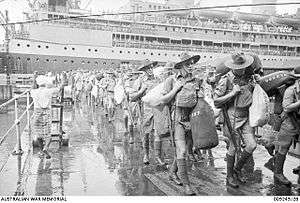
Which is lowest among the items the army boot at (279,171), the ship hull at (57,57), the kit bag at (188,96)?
the army boot at (279,171)

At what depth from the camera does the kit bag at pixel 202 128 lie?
397 cm

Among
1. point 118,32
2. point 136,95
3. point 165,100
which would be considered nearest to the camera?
point 165,100

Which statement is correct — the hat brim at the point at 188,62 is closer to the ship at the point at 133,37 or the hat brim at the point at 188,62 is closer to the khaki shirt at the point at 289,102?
the khaki shirt at the point at 289,102

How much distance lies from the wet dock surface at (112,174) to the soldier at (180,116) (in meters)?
0.25

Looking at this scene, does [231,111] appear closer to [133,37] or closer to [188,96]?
[188,96]

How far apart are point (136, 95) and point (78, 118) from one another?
5.14m

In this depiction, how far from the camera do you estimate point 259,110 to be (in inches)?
161

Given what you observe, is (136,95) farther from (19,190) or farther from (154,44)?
(154,44)

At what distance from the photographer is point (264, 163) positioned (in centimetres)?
560

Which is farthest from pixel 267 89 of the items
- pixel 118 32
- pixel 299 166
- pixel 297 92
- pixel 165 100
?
pixel 118 32

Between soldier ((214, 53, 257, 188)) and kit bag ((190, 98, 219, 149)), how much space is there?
39 centimetres

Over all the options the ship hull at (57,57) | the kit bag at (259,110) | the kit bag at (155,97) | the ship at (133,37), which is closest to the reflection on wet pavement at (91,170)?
the kit bag at (155,97)

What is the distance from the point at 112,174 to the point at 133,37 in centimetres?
3529

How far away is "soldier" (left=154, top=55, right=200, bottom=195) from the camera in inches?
159
